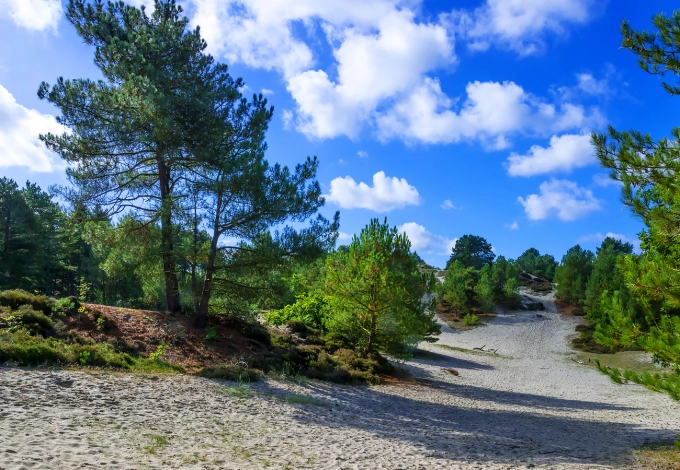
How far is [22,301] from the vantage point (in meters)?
13.0

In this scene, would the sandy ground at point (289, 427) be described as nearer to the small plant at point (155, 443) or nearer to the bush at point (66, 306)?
the small plant at point (155, 443)

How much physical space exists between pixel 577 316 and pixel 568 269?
8551 millimetres

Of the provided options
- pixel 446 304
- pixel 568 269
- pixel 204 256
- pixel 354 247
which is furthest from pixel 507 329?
pixel 204 256

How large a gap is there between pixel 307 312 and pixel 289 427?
55.2 ft

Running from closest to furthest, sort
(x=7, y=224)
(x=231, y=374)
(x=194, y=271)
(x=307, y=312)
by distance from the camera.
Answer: (x=231, y=374), (x=194, y=271), (x=307, y=312), (x=7, y=224)

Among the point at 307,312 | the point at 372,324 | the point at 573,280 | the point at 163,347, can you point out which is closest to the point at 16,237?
the point at 307,312

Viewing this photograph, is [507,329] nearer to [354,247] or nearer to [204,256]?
[354,247]

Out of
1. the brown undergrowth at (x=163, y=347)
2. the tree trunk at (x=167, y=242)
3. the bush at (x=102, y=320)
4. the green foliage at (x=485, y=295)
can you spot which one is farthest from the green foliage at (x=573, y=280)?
the bush at (x=102, y=320)

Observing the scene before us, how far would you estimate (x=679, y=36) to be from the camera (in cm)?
646

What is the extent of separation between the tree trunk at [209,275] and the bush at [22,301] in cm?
452

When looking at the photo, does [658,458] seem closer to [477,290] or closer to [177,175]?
[177,175]

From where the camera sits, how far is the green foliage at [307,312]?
78.7 ft

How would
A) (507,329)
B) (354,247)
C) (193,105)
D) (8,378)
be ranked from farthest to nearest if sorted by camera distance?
(507,329), (354,247), (193,105), (8,378)

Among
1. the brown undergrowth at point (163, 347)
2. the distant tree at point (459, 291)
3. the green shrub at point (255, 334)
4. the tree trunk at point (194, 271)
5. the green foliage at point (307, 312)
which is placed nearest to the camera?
the brown undergrowth at point (163, 347)
